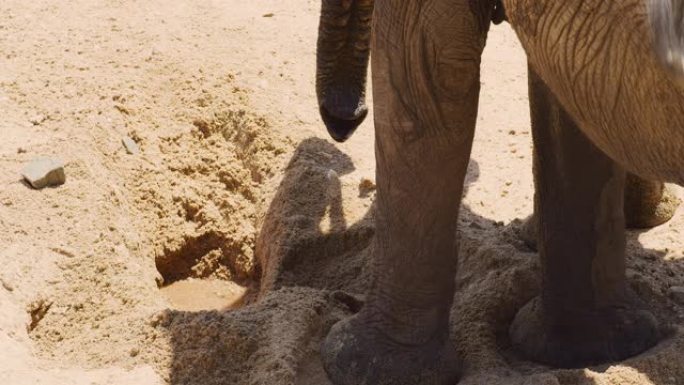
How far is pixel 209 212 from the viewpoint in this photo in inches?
183

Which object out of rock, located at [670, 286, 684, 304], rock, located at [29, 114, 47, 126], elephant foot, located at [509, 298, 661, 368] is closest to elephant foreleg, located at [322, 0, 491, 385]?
elephant foot, located at [509, 298, 661, 368]

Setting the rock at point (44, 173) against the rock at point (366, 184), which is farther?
the rock at point (366, 184)

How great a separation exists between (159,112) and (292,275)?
0.95 metres

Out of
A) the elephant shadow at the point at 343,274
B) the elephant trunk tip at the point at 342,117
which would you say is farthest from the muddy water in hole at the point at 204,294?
the elephant trunk tip at the point at 342,117

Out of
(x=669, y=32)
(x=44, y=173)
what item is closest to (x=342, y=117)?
(x=44, y=173)

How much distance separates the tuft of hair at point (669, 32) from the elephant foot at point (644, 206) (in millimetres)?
2136

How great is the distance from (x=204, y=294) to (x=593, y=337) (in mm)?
1488

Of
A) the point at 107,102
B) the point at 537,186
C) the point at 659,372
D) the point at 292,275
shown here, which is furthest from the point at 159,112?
the point at 659,372

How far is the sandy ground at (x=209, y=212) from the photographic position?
349cm

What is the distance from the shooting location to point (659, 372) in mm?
3262

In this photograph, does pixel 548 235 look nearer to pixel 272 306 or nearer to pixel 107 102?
pixel 272 306

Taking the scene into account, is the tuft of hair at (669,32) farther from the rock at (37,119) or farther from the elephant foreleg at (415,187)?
the rock at (37,119)

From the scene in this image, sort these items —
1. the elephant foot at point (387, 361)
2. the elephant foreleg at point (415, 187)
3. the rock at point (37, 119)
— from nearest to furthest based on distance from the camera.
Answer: the elephant foreleg at point (415, 187)
the elephant foot at point (387, 361)
the rock at point (37, 119)

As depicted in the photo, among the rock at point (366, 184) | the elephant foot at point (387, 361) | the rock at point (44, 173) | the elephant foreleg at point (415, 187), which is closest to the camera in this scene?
the elephant foreleg at point (415, 187)
